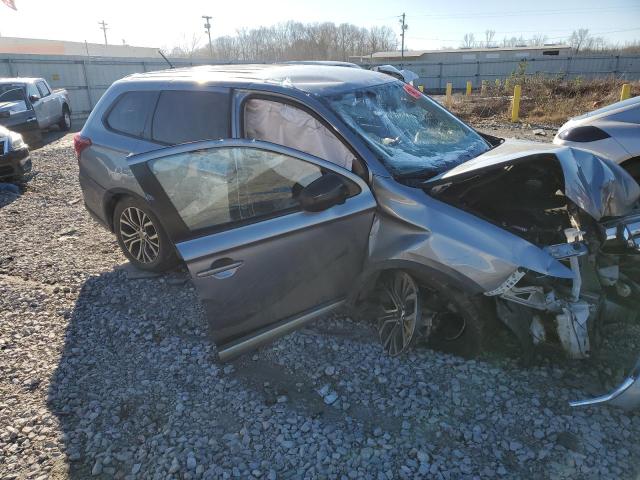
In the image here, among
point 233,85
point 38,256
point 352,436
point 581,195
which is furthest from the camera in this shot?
point 38,256

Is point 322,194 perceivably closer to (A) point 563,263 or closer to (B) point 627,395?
(A) point 563,263

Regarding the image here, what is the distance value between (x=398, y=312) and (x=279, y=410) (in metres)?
0.96

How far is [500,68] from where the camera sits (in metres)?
33.1

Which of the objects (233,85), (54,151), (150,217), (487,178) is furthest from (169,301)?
(54,151)

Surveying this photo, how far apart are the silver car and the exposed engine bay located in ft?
9.12

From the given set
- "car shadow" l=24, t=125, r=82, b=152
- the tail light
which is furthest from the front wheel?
"car shadow" l=24, t=125, r=82, b=152

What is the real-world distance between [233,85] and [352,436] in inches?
106

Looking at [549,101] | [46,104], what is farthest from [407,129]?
[549,101]

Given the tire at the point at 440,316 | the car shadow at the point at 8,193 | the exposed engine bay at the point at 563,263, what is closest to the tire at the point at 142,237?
the tire at the point at 440,316

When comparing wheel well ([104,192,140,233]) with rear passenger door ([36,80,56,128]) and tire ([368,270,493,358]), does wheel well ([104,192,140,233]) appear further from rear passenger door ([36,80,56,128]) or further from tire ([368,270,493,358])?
rear passenger door ([36,80,56,128])

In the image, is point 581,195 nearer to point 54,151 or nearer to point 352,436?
point 352,436

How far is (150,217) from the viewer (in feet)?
13.8

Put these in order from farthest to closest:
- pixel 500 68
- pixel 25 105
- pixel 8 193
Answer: pixel 500 68 → pixel 25 105 → pixel 8 193

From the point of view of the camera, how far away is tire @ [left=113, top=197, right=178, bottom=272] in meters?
4.24
